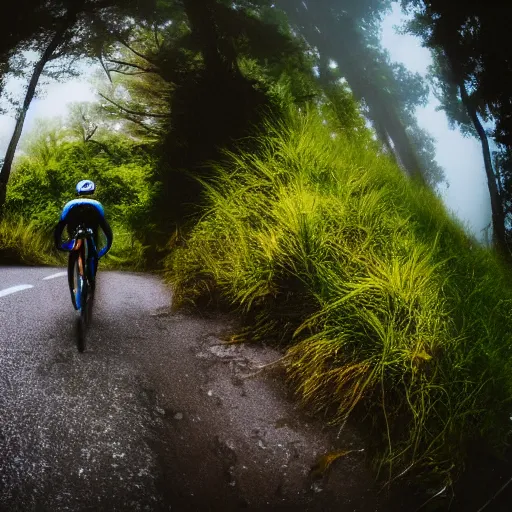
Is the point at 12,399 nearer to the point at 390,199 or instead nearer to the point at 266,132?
the point at 390,199

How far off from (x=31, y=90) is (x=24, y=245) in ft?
10.6

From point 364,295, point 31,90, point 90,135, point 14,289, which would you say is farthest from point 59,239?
point 90,135

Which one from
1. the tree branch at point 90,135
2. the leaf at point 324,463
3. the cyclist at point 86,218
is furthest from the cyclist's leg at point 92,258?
the tree branch at point 90,135

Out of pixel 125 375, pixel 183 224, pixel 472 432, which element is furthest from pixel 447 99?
pixel 125 375

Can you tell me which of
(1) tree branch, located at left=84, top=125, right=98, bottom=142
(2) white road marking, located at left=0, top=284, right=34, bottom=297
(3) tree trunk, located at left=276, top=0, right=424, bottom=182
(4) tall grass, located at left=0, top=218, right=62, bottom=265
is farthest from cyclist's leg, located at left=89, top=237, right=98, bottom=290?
(3) tree trunk, located at left=276, top=0, right=424, bottom=182

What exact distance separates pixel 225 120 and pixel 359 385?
4.07 m

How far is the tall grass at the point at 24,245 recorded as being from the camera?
6.32m

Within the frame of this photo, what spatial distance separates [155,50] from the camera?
6.27 metres

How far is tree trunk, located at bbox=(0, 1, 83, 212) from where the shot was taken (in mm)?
6840

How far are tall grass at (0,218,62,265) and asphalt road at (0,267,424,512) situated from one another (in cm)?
421

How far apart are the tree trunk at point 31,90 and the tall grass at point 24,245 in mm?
671

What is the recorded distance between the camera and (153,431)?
6.21 ft

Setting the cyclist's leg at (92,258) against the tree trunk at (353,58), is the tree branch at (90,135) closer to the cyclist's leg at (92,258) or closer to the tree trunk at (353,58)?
the cyclist's leg at (92,258)

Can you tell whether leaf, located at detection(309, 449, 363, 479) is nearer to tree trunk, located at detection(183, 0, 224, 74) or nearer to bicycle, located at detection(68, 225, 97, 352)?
bicycle, located at detection(68, 225, 97, 352)
